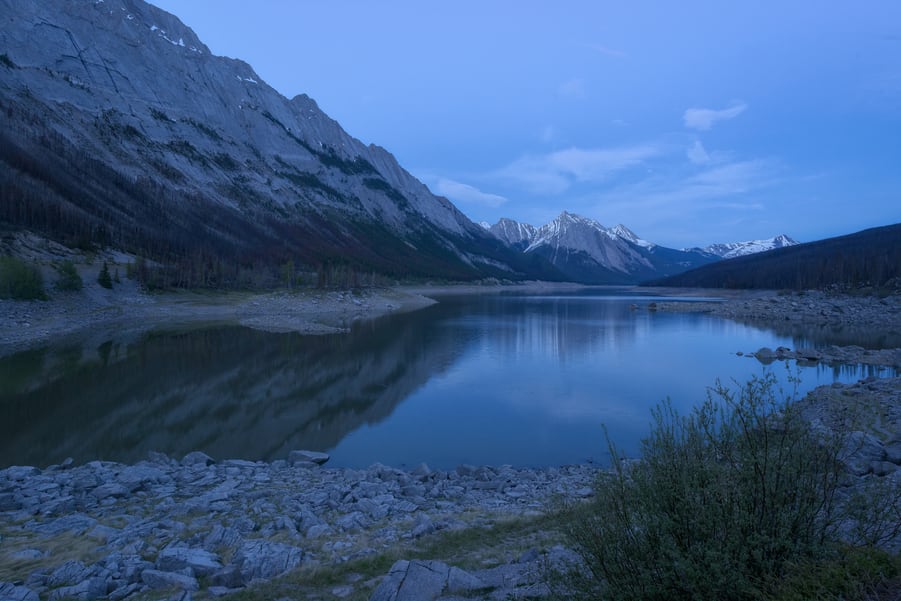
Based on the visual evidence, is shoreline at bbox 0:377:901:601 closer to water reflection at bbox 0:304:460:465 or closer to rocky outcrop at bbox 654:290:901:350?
water reflection at bbox 0:304:460:465

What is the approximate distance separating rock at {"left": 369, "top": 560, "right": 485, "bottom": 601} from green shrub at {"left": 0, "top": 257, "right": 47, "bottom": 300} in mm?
46641

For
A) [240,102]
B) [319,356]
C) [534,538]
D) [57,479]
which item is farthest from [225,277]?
[240,102]

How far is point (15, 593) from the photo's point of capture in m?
5.99

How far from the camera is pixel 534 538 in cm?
717

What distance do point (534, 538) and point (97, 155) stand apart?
375 ft

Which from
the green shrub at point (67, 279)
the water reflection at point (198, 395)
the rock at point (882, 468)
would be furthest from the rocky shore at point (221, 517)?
the green shrub at point (67, 279)

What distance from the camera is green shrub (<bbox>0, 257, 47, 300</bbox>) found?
37.8 m

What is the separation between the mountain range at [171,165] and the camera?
69.8 m

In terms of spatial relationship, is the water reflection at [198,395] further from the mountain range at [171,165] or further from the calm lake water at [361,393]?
the mountain range at [171,165]

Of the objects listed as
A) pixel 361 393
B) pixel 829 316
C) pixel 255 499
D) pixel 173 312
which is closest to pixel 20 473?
pixel 255 499

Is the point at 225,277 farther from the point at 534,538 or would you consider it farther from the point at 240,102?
the point at 240,102

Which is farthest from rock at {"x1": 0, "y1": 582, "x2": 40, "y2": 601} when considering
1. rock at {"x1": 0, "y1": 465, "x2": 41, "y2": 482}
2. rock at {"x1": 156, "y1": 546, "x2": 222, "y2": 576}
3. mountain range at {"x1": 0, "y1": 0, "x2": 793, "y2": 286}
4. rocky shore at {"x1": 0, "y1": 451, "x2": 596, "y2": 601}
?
mountain range at {"x1": 0, "y1": 0, "x2": 793, "y2": 286}

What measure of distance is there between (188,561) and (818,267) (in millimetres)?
94319

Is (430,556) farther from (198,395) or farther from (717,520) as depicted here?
(198,395)
